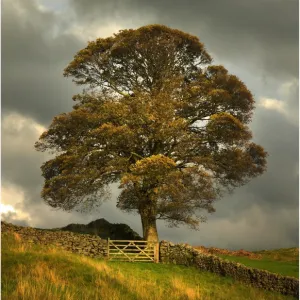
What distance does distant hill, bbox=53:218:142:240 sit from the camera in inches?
1515

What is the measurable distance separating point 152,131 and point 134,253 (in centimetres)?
857

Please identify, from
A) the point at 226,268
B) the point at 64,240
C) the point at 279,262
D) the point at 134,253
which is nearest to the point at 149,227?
the point at 134,253

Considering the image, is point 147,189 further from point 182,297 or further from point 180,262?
point 182,297

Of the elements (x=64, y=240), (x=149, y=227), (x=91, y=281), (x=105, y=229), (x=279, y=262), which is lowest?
(x=279, y=262)

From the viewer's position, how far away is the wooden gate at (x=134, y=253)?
3100 cm

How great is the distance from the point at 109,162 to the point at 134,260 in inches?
272

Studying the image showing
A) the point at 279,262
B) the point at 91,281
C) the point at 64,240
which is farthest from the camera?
the point at 279,262

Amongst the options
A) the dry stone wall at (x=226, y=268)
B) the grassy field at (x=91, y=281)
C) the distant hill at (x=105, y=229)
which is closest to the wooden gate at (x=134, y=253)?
the dry stone wall at (x=226, y=268)

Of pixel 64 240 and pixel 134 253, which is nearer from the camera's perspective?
pixel 64 240

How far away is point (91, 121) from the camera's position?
32.1m

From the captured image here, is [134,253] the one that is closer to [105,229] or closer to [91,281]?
[105,229]

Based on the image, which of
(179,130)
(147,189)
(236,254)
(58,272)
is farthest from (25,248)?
(236,254)

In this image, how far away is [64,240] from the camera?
30.4 metres

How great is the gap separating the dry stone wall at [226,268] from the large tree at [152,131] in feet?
7.19
